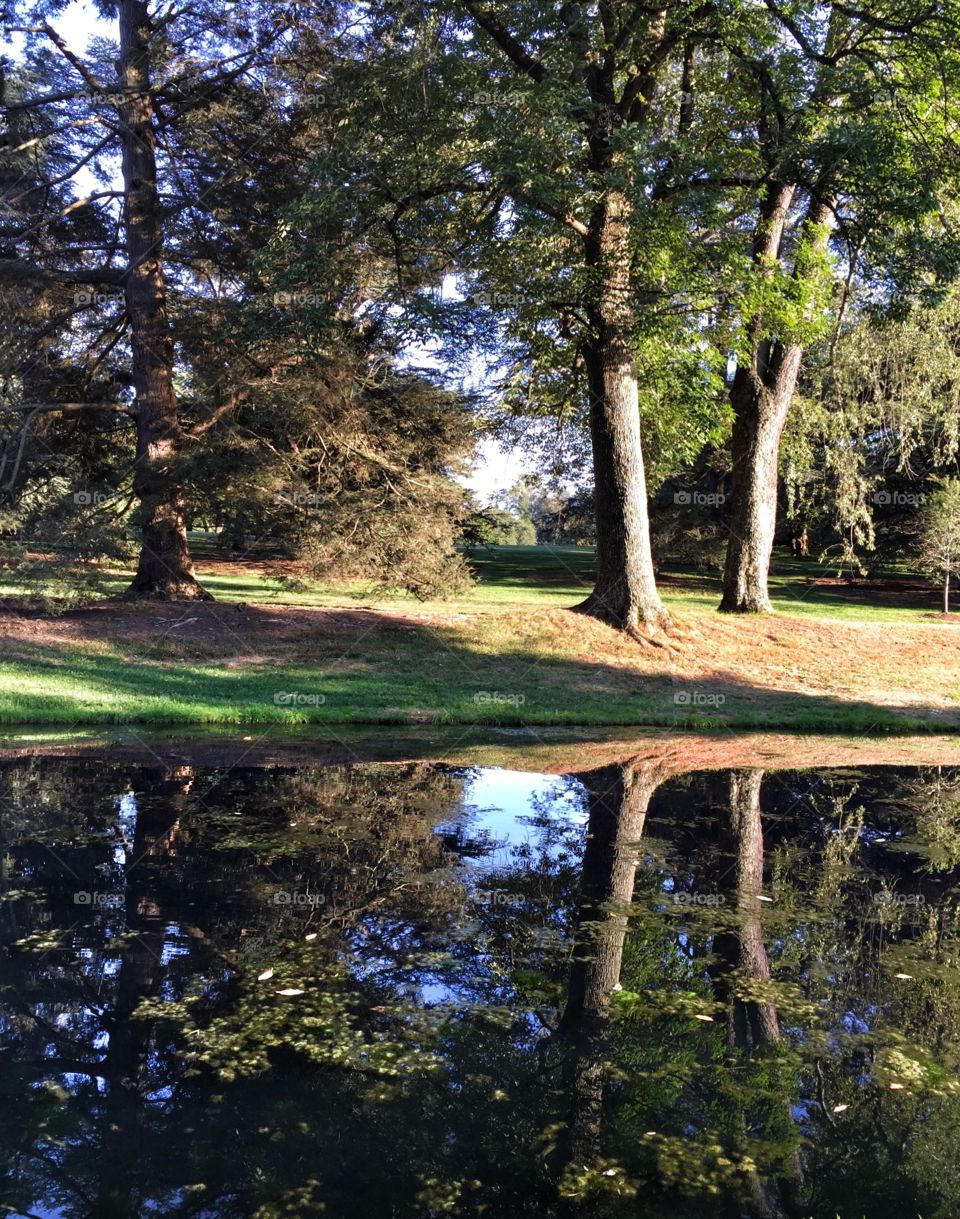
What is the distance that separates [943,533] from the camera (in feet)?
82.1

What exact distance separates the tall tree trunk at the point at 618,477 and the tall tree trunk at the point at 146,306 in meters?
7.57

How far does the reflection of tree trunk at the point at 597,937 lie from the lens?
13.9 feet

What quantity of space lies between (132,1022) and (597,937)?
2541mm

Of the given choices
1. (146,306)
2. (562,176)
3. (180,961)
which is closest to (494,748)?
(180,961)

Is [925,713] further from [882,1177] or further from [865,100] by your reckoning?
[882,1177]

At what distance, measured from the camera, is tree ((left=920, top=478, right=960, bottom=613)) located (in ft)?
81.1

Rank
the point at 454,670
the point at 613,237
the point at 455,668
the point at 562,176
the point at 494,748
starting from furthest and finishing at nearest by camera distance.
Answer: the point at 613,237
the point at 455,668
the point at 454,670
the point at 562,176
the point at 494,748

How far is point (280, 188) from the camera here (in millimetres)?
19391

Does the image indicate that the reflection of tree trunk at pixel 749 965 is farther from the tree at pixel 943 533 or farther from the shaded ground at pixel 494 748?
the tree at pixel 943 533

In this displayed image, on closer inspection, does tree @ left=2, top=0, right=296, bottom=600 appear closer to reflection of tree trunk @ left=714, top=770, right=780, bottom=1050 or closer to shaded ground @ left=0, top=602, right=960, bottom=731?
shaded ground @ left=0, top=602, right=960, bottom=731

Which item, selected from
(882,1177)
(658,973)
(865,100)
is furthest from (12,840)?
(865,100)

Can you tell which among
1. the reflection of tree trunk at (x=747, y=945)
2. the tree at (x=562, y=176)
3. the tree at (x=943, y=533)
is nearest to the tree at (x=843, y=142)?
the tree at (x=562, y=176)

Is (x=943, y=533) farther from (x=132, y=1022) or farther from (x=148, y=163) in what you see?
(x=132, y=1022)

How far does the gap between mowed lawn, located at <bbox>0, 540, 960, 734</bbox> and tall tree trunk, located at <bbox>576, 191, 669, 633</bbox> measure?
637mm
